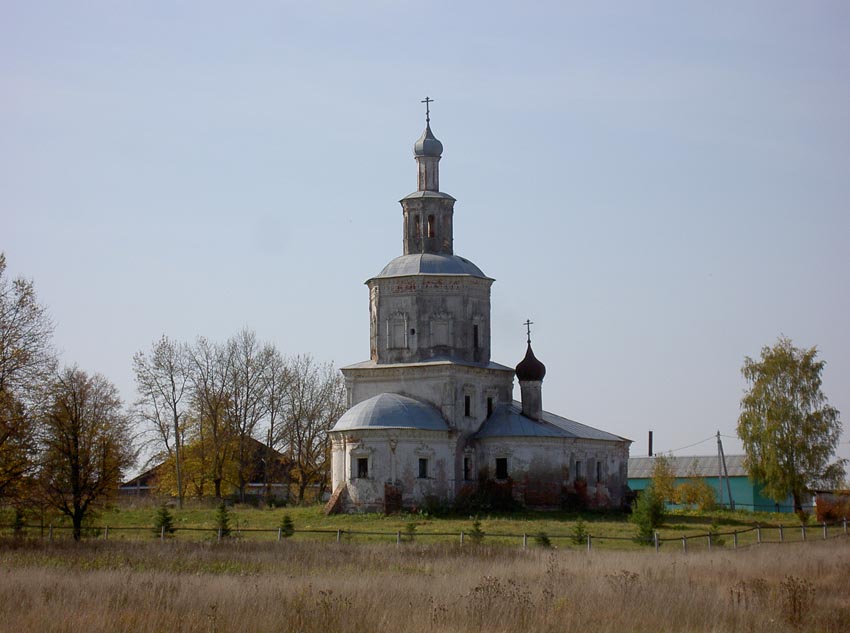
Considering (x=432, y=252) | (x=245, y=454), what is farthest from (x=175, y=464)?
(x=432, y=252)

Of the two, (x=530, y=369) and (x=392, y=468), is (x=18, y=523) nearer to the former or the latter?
(x=392, y=468)

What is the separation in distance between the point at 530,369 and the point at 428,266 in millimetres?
5421

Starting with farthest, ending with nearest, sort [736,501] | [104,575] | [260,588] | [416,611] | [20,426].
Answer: [736,501] → [20,426] → [104,575] → [260,588] → [416,611]

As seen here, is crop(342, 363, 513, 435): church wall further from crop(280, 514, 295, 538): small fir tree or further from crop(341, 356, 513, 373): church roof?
crop(280, 514, 295, 538): small fir tree

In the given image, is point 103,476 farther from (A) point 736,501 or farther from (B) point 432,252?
(A) point 736,501

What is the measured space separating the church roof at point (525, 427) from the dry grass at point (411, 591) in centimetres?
1696

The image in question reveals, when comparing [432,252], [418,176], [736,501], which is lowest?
[736,501]

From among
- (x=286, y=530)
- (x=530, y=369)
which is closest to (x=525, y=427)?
(x=530, y=369)

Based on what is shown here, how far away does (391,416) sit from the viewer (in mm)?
40656

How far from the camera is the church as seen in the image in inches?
1592

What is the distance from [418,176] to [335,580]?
28.9 meters

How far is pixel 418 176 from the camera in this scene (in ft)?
152

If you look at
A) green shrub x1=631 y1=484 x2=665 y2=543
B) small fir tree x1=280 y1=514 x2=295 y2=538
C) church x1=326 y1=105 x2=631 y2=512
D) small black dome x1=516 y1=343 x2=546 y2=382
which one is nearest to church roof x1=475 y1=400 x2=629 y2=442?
church x1=326 y1=105 x2=631 y2=512

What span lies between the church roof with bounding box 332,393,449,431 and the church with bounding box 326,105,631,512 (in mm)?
46
